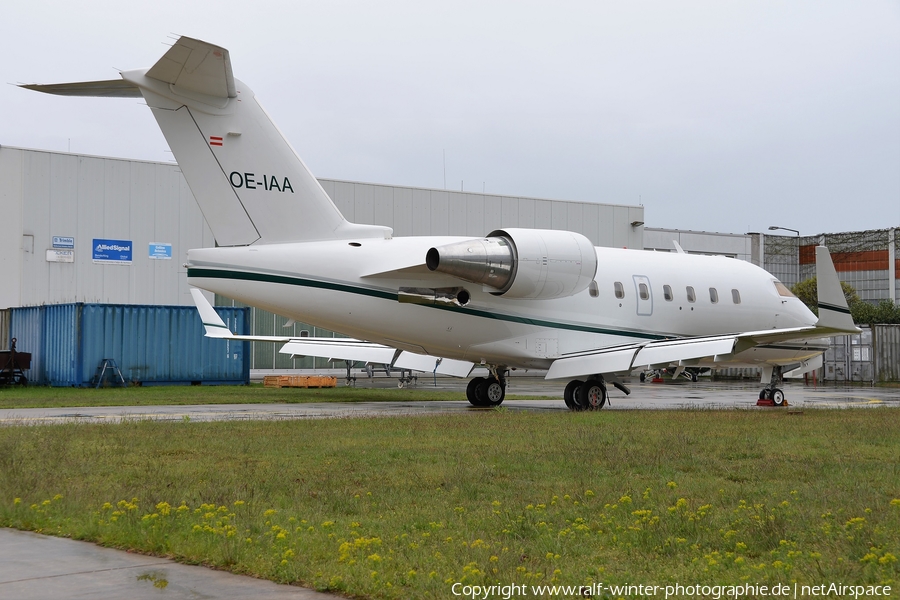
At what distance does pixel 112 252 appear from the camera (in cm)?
3831

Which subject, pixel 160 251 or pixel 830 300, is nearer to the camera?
pixel 830 300

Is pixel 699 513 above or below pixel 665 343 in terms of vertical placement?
below

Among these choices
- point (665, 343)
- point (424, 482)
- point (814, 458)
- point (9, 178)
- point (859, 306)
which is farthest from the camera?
point (859, 306)

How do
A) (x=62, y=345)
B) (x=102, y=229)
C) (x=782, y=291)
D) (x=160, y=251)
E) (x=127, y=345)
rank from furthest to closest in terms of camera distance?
(x=160, y=251)
(x=102, y=229)
(x=127, y=345)
(x=62, y=345)
(x=782, y=291)

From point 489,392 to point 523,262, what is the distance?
4.89 metres

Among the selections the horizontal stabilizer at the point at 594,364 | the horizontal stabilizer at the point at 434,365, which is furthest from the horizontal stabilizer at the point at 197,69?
the horizontal stabilizer at the point at 594,364

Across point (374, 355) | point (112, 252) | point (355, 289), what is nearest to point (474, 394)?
point (374, 355)

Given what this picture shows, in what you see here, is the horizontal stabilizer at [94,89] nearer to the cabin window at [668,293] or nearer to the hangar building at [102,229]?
the cabin window at [668,293]

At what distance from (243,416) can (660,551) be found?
1193 cm

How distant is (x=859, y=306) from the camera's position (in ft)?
229

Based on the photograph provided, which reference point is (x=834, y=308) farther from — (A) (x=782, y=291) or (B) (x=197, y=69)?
(B) (x=197, y=69)

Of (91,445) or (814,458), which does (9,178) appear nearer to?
(91,445)

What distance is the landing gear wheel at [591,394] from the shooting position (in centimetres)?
1975

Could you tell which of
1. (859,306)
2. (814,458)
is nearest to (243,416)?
(814,458)
